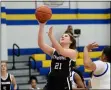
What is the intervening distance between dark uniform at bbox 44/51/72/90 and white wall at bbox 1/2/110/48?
7.32 metres

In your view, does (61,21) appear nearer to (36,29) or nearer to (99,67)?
(36,29)

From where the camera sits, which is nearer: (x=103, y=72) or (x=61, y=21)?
(x=103, y=72)

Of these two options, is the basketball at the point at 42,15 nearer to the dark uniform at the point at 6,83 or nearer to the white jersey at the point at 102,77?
the white jersey at the point at 102,77

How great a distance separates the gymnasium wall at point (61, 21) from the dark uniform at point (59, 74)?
23.5 ft

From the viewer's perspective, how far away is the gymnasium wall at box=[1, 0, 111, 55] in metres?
11.1

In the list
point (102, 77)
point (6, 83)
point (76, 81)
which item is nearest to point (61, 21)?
point (6, 83)

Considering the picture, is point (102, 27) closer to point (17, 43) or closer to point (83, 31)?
point (83, 31)

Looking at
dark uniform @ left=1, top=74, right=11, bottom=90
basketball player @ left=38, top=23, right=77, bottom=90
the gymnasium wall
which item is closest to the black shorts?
basketball player @ left=38, top=23, right=77, bottom=90

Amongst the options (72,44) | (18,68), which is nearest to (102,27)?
(18,68)

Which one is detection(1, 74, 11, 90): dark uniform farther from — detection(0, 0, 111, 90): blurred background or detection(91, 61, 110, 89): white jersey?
detection(0, 0, 111, 90): blurred background

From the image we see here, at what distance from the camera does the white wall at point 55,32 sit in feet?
36.3

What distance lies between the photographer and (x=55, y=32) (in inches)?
447

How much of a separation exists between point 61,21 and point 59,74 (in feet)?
25.8

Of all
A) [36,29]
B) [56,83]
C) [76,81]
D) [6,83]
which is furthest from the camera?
[36,29]
